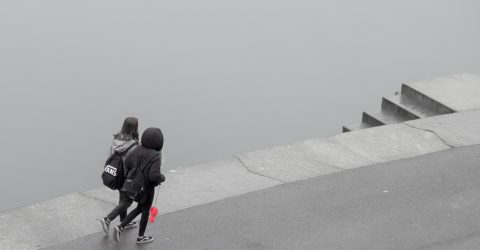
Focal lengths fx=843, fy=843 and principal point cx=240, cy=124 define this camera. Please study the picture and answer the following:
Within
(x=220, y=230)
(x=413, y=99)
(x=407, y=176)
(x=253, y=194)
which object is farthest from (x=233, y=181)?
(x=413, y=99)

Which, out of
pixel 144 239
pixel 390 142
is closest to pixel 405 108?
pixel 390 142

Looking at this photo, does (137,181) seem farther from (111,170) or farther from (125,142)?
(125,142)

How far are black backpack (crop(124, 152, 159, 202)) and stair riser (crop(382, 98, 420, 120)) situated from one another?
19.2ft

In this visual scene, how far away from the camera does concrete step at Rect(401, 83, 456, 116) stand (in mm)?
12711

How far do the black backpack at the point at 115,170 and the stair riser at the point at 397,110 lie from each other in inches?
233

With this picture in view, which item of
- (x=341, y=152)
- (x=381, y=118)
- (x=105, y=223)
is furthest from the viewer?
(x=381, y=118)

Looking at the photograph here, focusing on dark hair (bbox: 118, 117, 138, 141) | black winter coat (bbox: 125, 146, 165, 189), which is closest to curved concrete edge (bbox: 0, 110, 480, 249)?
black winter coat (bbox: 125, 146, 165, 189)

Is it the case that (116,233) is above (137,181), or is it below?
below

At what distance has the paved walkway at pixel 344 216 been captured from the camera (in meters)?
8.64

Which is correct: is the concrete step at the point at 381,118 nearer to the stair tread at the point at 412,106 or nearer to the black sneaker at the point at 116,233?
the stair tread at the point at 412,106

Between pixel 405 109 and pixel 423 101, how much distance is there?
0.33 m

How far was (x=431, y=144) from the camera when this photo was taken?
11320mm

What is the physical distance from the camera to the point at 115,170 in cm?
805

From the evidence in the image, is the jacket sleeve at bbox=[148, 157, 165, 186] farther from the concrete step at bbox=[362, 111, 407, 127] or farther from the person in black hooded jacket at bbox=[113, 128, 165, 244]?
the concrete step at bbox=[362, 111, 407, 127]
